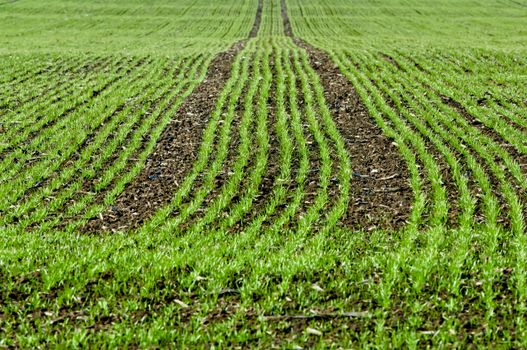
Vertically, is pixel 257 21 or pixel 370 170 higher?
pixel 257 21

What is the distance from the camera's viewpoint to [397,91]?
15.9 meters

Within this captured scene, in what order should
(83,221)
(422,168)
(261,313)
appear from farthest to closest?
1. (422,168)
2. (83,221)
3. (261,313)

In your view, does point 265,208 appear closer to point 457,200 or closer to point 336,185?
point 336,185

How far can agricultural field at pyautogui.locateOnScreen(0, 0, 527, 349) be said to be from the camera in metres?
4.96

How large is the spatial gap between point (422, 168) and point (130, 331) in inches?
257

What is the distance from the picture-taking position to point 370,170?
9.45 meters

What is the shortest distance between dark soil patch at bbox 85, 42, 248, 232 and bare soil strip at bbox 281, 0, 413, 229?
3.30m

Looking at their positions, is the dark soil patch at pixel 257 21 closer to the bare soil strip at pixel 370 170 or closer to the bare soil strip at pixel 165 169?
the bare soil strip at pixel 165 169

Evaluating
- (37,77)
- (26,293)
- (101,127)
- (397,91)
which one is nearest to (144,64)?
(37,77)

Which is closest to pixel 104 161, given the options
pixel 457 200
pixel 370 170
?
pixel 370 170

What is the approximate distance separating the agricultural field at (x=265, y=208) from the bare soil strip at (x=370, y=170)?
0.15ft

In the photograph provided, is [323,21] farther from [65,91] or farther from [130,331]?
[130,331]

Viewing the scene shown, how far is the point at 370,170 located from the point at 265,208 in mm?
2559

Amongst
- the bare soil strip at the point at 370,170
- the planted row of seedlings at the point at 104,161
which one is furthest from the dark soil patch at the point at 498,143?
the planted row of seedlings at the point at 104,161
